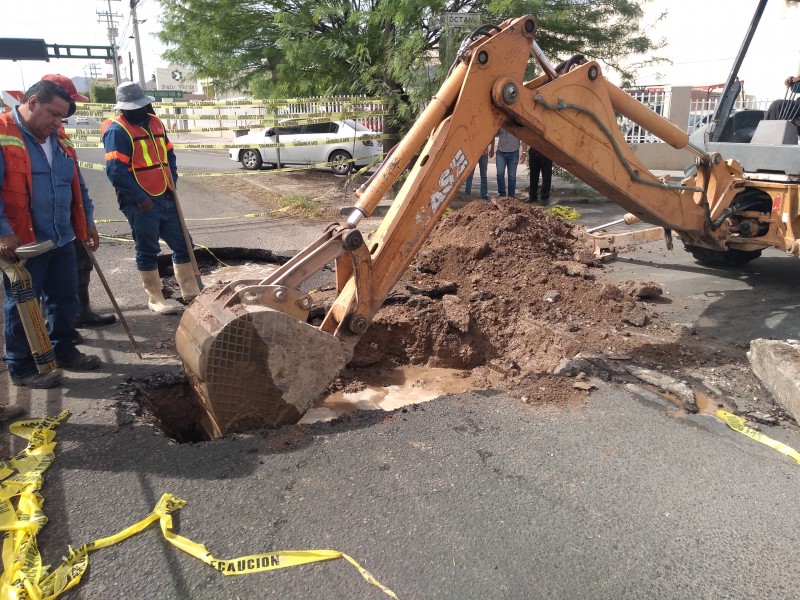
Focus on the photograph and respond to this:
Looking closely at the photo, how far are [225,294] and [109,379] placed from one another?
5.09 ft

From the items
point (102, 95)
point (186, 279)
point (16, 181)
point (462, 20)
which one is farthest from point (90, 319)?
point (102, 95)

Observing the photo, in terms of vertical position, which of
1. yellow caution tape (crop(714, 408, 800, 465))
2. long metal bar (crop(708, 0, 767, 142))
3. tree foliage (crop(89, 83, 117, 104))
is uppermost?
tree foliage (crop(89, 83, 117, 104))

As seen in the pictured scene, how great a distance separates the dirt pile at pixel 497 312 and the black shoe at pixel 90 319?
8.42ft

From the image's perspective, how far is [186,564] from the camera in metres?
→ 2.50

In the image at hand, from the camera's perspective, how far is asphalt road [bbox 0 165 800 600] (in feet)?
8.00

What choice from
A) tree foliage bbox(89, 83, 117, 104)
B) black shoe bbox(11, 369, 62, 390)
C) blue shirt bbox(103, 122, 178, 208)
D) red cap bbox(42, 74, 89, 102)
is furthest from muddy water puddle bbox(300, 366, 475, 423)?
tree foliage bbox(89, 83, 117, 104)

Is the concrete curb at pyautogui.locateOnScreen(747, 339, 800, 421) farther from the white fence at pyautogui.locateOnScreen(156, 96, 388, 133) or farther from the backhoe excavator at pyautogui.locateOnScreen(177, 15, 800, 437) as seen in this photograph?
the white fence at pyautogui.locateOnScreen(156, 96, 388, 133)

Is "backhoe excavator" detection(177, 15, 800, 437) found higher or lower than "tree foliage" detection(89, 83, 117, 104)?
lower

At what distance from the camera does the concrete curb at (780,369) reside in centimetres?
379

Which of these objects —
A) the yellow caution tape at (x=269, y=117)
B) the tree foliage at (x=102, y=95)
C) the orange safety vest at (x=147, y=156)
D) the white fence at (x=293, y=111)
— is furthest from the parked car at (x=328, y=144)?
the tree foliage at (x=102, y=95)

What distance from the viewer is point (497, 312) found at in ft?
18.0

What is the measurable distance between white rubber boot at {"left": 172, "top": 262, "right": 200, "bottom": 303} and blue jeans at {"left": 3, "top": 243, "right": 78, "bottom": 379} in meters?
1.46

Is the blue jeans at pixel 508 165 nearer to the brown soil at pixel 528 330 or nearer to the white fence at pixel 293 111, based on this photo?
the white fence at pixel 293 111

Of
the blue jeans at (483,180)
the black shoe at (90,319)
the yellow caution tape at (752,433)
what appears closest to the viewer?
the yellow caution tape at (752,433)
